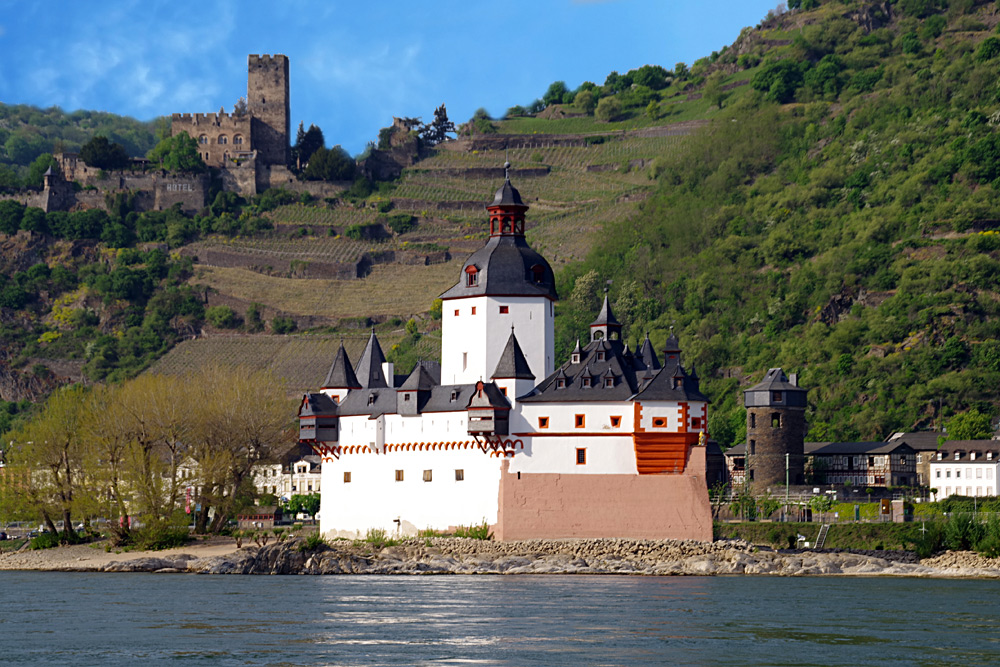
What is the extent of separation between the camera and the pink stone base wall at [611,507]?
195ft

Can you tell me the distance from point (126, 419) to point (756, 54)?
10803cm

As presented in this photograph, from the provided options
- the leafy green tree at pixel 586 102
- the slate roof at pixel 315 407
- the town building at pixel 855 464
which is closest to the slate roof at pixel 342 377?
the slate roof at pixel 315 407

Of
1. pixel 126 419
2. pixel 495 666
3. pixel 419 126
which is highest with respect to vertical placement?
pixel 419 126

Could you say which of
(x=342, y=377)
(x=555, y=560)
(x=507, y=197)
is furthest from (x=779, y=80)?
(x=555, y=560)

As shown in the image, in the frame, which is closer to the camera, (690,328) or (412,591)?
(412,591)

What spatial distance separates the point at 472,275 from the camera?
215 ft

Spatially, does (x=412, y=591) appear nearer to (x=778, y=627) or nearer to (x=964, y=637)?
(x=778, y=627)

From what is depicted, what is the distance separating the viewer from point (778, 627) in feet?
134

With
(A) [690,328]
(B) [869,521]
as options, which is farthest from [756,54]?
(B) [869,521]

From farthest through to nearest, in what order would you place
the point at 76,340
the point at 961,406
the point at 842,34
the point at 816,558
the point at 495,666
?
the point at 842,34, the point at 76,340, the point at 961,406, the point at 816,558, the point at 495,666

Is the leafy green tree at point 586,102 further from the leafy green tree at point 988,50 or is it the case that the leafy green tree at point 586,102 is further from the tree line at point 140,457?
the tree line at point 140,457

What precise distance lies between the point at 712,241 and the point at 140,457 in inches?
2539

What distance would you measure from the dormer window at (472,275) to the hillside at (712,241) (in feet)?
94.8

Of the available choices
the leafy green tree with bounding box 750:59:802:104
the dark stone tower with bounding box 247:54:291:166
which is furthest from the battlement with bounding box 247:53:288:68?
the leafy green tree with bounding box 750:59:802:104
